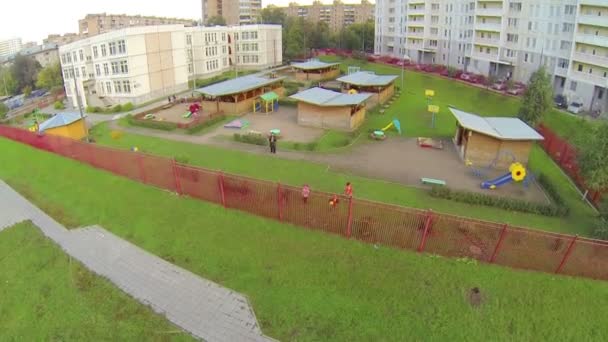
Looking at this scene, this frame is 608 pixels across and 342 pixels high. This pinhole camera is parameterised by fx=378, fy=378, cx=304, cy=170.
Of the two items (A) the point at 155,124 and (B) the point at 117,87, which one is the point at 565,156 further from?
(B) the point at 117,87

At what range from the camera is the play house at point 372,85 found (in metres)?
37.1

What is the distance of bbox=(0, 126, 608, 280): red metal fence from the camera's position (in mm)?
10289

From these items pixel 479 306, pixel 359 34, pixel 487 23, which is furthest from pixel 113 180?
pixel 359 34

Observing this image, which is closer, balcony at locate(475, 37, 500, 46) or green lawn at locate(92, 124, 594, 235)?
green lawn at locate(92, 124, 594, 235)

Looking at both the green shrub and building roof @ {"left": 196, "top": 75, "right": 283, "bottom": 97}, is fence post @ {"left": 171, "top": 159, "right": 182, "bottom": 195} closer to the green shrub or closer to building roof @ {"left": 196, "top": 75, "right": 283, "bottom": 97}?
building roof @ {"left": 196, "top": 75, "right": 283, "bottom": 97}

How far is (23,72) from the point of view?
3433 inches

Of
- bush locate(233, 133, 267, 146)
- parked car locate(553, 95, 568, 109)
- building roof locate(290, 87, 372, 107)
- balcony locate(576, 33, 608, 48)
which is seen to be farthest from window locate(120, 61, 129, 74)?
balcony locate(576, 33, 608, 48)

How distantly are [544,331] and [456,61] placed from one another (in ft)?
190

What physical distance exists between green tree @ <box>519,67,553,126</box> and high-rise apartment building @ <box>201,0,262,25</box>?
103766mm

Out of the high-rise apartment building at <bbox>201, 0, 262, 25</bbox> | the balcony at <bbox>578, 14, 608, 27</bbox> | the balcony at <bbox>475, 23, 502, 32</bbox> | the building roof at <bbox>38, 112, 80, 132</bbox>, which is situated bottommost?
the building roof at <bbox>38, 112, 80, 132</bbox>

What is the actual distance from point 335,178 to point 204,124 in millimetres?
14504

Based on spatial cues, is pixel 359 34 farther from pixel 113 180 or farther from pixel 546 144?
pixel 113 180

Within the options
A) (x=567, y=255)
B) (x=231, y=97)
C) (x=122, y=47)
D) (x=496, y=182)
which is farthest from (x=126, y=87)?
(x=567, y=255)

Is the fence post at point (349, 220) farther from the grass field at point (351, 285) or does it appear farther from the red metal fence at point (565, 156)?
the red metal fence at point (565, 156)
